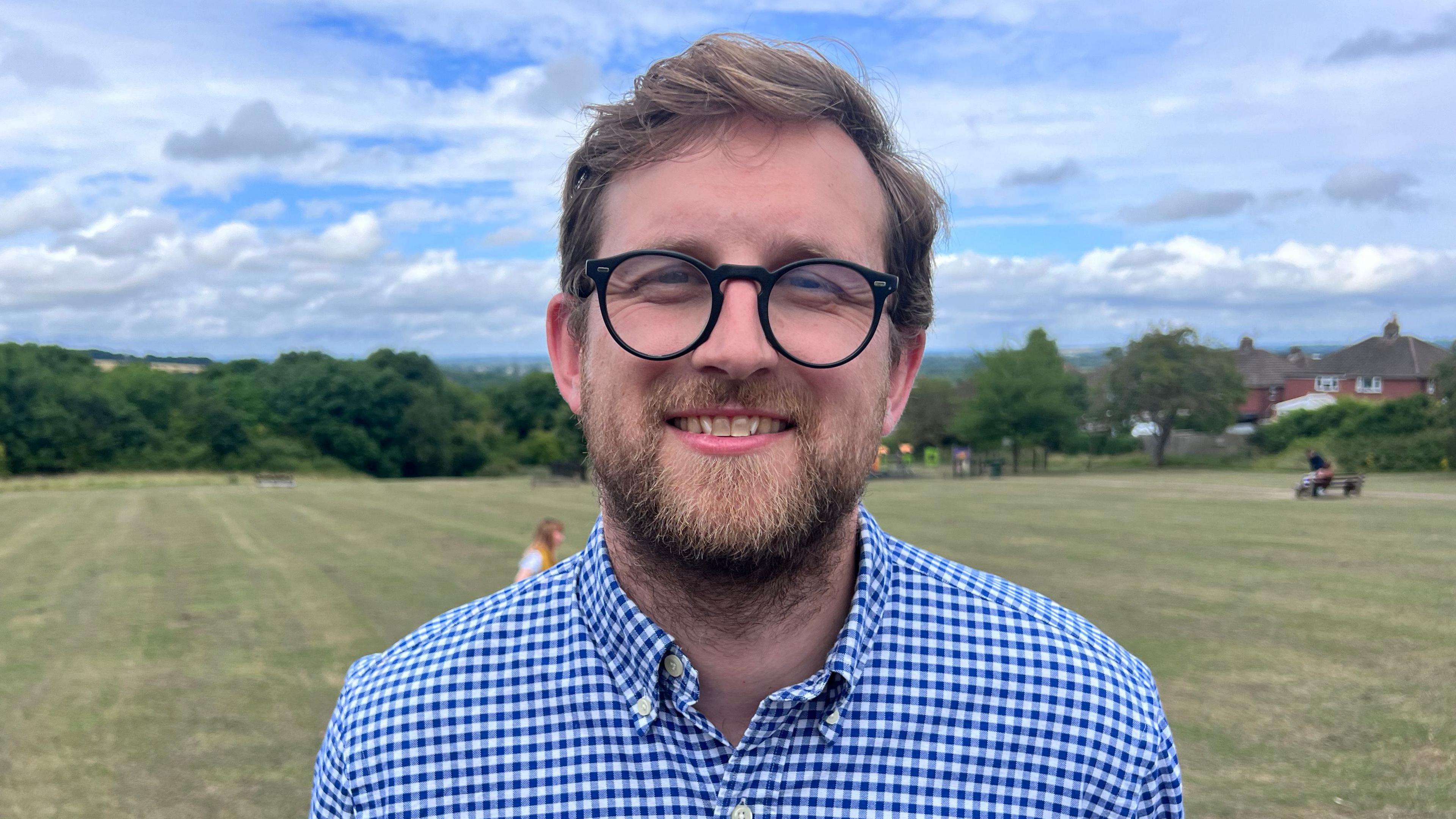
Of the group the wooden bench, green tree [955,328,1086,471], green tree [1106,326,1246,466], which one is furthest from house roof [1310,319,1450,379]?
the wooden bench

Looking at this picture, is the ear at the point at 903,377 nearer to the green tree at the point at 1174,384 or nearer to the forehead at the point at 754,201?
the forehead at the point at 754,201

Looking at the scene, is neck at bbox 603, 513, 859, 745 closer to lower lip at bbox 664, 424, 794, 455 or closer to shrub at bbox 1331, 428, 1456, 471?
lower lip at bbox 664, 424, 794, 455

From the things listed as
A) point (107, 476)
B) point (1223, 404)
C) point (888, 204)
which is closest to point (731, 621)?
point (888, 204)

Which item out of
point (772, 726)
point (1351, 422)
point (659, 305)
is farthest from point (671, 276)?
point (1351, 422)

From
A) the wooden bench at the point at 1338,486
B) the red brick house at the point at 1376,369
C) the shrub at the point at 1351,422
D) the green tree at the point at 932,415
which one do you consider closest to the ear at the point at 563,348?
the wooden bench at the point at 1338,486

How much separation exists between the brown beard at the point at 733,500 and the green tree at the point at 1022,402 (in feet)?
190

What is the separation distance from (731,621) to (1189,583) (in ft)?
48.9

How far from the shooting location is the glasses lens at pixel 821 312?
5.71 ft

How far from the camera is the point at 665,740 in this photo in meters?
1.81

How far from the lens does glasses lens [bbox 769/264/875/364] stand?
1.74 metres

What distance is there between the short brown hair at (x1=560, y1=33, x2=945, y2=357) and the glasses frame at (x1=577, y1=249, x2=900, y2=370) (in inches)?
4.9

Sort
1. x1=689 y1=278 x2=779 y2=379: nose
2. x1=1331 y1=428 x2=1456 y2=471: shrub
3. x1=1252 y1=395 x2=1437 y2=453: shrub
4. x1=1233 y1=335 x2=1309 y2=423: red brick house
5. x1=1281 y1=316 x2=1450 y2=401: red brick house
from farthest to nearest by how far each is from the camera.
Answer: x1=1233 y1=335 x2=1309 y2=423: red brick house → x1=1281 y1=316 x2=1450 y2=401: red brick house → x1=1252 y1=395 x2=1437 y2=453: shrub → x1=1331 y1=428 x2=1456 y2=471: shrub → x1=689 y1=278 x2=779 y2=379: nose

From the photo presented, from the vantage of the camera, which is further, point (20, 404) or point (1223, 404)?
point (20, 404)

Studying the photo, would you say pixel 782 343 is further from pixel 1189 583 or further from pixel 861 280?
pixel 1189 583
